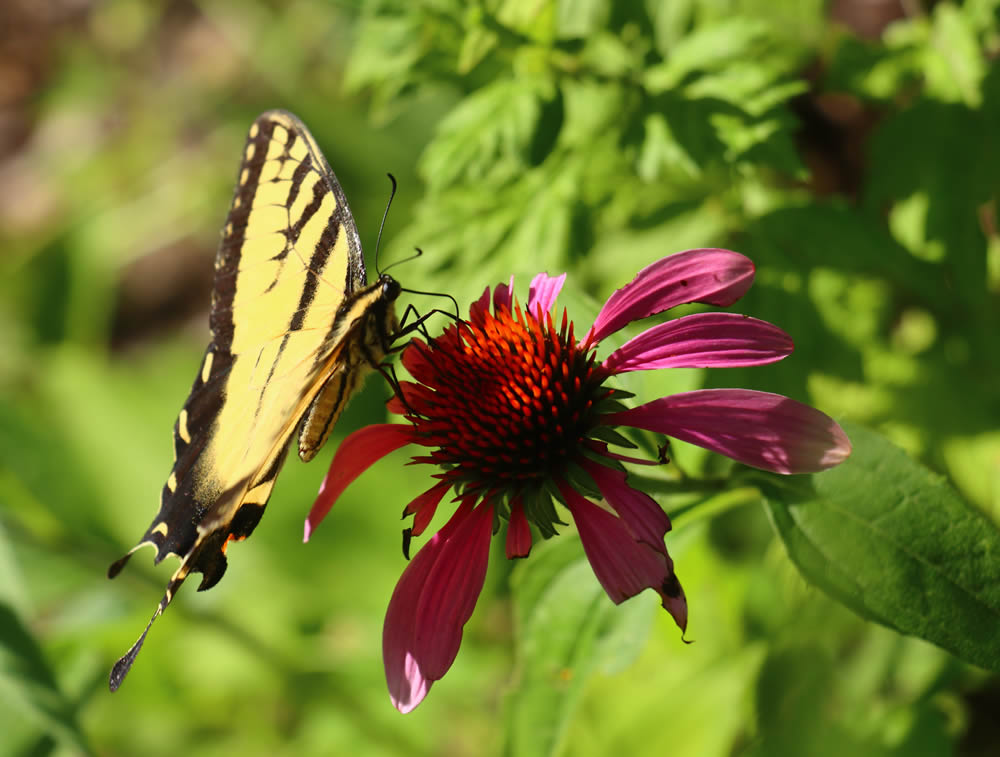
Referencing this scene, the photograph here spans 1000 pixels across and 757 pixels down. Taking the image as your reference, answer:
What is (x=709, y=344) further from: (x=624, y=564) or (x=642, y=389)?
(x=624, y=564)

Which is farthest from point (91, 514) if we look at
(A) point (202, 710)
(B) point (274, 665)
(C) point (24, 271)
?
(C) point (24, 271)

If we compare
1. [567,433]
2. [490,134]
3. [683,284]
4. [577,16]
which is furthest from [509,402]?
[577,16]

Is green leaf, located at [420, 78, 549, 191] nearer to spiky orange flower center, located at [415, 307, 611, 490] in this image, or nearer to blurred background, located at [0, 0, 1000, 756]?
blurred background, located at [0, 0, 1000, 756]

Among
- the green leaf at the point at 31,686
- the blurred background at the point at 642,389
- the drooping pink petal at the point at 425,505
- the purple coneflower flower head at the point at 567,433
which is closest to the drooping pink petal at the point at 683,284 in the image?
the purple coneflower flower head at the point at 567,433

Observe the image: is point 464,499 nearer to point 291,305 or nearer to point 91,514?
point 291,305

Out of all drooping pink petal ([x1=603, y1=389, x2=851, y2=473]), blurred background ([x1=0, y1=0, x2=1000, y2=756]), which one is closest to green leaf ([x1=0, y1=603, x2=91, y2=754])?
blurred background ([x1=0, y1=0, x2=1000, y2=756])

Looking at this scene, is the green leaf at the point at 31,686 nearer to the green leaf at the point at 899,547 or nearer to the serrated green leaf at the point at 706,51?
the green leaf at the point at 899,547

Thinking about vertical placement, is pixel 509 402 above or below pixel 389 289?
below
